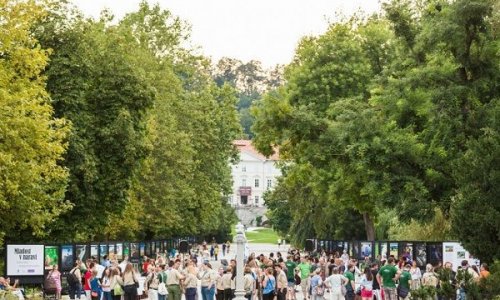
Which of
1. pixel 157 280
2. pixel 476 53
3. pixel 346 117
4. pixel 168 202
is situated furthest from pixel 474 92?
pixel 168 202

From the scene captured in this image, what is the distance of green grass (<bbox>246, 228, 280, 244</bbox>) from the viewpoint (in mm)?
167087

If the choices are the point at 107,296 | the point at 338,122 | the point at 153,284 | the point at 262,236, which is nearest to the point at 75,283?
the point at 107,296

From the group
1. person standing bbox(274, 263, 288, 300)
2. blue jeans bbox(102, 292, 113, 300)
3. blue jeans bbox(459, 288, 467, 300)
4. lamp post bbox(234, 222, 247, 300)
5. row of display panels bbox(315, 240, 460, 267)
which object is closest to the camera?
blue jeans bbox(459, 288, 467, 300)

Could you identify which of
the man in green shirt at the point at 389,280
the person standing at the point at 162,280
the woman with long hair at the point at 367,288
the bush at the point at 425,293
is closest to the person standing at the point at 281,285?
the woman with long hair at the point at 367,288

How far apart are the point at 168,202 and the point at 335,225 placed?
1152cm

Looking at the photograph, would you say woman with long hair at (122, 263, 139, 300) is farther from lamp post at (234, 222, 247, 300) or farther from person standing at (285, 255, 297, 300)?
person standing at (285, 255, 297, 300)

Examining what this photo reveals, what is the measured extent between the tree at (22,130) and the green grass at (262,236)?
11820cm

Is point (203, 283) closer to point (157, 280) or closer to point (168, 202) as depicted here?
point (157, 280)

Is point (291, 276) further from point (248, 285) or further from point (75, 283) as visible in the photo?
point (75, 283)

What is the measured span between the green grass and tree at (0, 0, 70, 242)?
118m

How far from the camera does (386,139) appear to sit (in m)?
43.2

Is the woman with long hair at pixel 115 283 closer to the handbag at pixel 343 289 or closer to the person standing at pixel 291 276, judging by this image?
the handbag at pixel 343 289

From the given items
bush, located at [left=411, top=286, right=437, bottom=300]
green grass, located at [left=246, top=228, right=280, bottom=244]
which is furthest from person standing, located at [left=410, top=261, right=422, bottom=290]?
green grass, located at [left=246, top=228, right=280, bottom=244]

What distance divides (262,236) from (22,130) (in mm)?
138538
